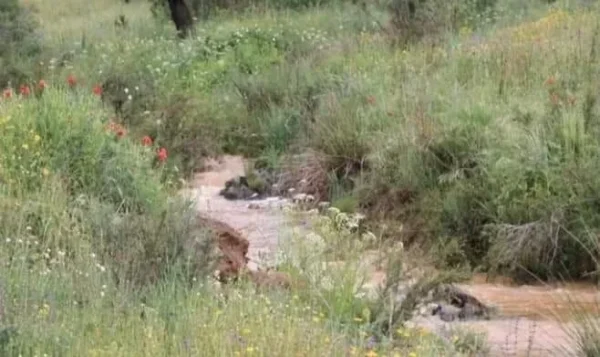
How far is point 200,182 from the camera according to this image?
14750mm

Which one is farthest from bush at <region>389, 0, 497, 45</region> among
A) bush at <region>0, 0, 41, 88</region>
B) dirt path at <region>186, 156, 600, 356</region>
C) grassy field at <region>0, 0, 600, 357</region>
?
dirt path at <region>186, 156, 600, 356</region>

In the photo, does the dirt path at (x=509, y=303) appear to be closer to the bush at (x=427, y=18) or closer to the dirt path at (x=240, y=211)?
the dirt path at (x=240, y=211)

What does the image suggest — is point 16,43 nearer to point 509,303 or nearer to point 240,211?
point 240,211

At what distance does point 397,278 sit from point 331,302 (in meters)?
0.58

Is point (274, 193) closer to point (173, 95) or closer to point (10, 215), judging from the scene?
point (173, 95)

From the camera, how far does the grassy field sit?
573cm

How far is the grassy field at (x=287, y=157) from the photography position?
5.73 metres

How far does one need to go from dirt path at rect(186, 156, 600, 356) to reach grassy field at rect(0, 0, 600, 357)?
14.7 inches

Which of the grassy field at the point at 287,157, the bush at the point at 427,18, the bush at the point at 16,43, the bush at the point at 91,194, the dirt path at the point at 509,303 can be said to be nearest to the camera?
the grassy field at the point at 287,157

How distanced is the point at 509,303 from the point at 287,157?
5.65m

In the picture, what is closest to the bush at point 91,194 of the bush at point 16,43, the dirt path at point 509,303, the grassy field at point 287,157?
the grassy field at point 287,157

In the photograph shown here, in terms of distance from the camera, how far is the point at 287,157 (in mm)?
14492

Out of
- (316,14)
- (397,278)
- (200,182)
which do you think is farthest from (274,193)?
(316,14)

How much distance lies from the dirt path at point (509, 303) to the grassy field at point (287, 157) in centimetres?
37
